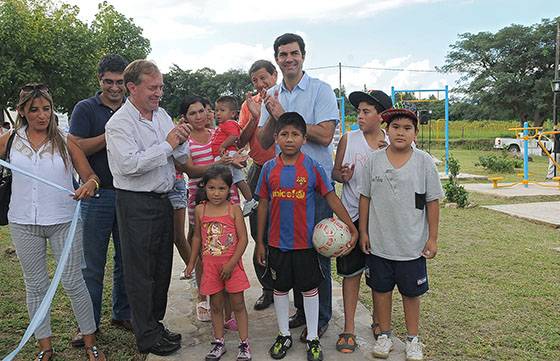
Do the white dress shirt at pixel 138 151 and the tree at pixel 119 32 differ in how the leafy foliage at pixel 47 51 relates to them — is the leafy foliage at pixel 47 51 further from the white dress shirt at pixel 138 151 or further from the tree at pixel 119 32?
the white dress shirt at pixel 138 151

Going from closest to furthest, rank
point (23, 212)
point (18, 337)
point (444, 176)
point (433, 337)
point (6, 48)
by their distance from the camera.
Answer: point (23, 212)
point (433, 337)
point (18, 337)
point (444, 176)
point (6, 48)

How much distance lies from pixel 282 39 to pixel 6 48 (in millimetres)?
16183

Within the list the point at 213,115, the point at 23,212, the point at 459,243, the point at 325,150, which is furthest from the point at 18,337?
the point at 459,243

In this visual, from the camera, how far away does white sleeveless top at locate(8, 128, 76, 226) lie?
320cm

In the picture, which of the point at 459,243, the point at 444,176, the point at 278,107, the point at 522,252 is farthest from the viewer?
the point at 444,176

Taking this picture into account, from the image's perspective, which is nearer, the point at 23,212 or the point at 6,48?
the point at 23,212

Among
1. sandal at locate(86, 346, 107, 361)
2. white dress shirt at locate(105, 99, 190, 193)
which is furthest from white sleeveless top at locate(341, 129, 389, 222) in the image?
sandal at locate(86, 346, 107, 361)

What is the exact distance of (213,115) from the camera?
4828 mm

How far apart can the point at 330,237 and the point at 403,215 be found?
488mm

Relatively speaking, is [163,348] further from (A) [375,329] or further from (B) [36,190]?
(A) [375,329]

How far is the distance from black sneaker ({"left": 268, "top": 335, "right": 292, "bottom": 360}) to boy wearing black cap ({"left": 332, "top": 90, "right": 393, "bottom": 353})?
340 mm

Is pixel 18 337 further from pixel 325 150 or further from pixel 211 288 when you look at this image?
pixel 325 150

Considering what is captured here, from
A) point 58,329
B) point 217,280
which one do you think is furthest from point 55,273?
point 58,329

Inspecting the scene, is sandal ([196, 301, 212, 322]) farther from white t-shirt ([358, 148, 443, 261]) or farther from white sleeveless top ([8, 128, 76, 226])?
white t-shirt ([358, 148, 443, 261])
